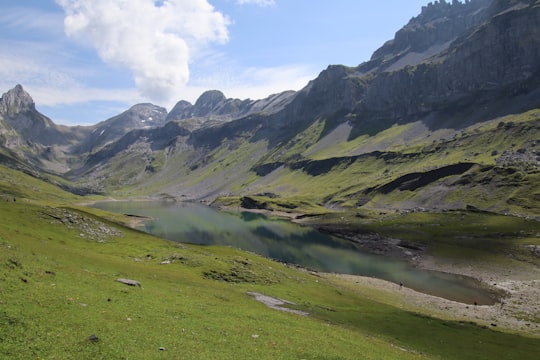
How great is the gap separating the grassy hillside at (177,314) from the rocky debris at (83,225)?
37 centimetres

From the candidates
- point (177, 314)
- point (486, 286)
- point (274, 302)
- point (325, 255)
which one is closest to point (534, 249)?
point (486, 286)

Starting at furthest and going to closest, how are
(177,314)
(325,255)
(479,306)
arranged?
(325,255) → (479,306) → (177,314)

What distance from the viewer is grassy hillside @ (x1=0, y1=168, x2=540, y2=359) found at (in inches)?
918

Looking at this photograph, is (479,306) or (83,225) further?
(479,306)

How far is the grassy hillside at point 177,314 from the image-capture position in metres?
23.3

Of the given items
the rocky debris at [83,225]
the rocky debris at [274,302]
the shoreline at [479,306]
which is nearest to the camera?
the rocky debris at [274,302]

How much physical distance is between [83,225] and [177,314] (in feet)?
162

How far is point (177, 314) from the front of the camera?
105 feet

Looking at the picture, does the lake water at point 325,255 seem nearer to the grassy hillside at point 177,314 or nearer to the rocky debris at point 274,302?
the grassy hillside at point 177,314

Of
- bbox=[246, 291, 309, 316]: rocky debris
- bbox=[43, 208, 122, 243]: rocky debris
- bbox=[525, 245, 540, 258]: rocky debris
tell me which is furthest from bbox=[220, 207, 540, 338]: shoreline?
bbox=[43, 208, 122, 243]: rocky debris

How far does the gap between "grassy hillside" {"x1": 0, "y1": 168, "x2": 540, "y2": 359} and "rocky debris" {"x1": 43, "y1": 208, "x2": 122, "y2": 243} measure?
371 mm

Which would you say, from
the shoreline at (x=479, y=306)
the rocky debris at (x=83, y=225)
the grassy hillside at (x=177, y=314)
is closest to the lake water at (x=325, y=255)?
the shoreline at (x=479, y=306)

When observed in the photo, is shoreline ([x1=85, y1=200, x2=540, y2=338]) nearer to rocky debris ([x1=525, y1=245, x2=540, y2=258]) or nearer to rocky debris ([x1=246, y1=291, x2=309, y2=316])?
rocky debris ([x1=525, y1=245, x2=540, y2=258])

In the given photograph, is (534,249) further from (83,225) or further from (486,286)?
(83,225)
